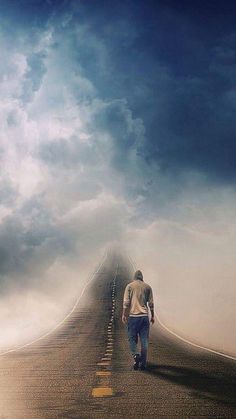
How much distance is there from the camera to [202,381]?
425 inches

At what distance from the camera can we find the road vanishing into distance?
8.07 m

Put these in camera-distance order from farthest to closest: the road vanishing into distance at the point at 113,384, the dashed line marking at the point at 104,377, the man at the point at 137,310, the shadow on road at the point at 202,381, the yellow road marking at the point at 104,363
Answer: the yellow road marking at the point at 104,363 < the man at the point at 137,310 < the dashed line marking at the point at 104,377 < the shadow on road at the point at 202,381 < the road vanishing into distance at the point at 113,384

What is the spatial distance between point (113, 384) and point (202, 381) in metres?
1.68

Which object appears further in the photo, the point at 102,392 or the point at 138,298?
the point at 138,298

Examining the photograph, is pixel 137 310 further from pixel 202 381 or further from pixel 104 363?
pixel 202 381

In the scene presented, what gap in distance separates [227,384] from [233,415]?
2.79 meters

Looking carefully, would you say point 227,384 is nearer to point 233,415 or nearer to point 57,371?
point 233,415

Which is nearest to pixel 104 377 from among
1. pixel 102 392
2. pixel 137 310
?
pixel 102 392

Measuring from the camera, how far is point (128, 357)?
52.1ft

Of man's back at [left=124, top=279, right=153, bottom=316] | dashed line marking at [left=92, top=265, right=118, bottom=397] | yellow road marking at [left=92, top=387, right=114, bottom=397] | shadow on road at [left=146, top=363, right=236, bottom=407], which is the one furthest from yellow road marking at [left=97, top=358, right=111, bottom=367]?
yellow road marking at [left=92, top=387, right=114, bottom=397]

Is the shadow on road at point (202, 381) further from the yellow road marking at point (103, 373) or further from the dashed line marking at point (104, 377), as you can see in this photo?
the dashed line marking at point (104, 377)

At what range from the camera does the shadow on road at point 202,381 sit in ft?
29.9

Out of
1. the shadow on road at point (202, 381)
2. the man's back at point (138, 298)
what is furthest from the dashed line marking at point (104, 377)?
the man's back at point (138, 298)

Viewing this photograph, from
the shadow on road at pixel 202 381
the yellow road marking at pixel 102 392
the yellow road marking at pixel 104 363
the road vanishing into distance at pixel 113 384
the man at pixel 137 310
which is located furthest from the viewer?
the yellow road marking at pixel 104 363
